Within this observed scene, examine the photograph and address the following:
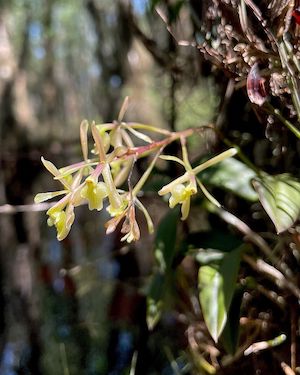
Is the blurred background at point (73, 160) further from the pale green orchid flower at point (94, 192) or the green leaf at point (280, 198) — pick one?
the pale green orchid flower at point (94, 192)

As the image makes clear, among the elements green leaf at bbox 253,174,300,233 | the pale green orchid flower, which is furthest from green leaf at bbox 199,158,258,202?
the pale green orchid flower

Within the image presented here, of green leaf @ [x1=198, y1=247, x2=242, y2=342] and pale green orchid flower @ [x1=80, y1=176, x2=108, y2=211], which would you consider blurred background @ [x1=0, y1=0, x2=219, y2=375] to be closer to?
green leaf @ [x1=198, y1=247, x2=242, y2=342]

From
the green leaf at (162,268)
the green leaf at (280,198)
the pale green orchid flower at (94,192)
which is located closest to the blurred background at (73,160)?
the green leaf at (162,268)

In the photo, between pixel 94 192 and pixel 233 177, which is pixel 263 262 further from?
pixel 94 192

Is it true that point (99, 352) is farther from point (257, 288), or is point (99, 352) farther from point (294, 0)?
point (294, 0)

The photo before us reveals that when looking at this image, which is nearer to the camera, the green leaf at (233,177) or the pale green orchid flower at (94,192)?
the pale green orchid flower at (94,192)

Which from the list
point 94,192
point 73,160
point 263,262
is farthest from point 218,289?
point 73,160
